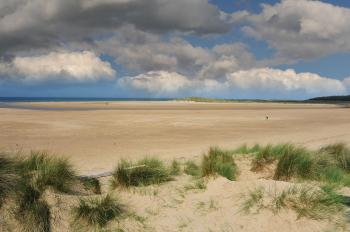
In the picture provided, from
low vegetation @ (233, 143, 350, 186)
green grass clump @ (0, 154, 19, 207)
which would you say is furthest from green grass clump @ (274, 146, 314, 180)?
green grass clump @ (0, 154, 19, 207)

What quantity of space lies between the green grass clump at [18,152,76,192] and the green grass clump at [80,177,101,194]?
0.97 feet

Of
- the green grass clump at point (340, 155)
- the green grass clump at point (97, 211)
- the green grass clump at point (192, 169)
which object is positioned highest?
the green grass clump at point (340, 155)

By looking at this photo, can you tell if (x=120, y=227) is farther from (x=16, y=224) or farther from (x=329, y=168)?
(x=329, y=168)

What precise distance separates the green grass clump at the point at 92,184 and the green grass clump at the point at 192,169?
73.9 inches

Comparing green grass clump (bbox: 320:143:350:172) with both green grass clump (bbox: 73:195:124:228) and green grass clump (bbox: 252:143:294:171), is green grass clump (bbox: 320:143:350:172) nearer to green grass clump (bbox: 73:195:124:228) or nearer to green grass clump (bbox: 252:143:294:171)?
green grass clump (bbox: 252:143:294:171)

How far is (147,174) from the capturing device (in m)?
7.84

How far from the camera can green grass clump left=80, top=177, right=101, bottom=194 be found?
7.45 m

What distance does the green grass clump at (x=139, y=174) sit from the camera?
7578 millimetres

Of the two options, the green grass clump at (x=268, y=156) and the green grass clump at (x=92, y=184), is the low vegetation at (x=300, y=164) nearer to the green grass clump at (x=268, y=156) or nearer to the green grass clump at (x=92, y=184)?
the green grass clump at (x=268, y=156)

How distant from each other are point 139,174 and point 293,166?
9.75 ft

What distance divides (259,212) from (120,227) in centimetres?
203

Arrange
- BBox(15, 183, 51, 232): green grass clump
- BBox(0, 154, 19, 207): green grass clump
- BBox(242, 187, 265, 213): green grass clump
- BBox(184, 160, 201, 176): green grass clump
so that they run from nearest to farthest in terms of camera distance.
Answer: BBox(15, 183, 51, 232): green grass clump
BBox(0, 154, 19, 207): green grass clump
BBox(242, 187, 265, 213): green grass clump
BBox(184, 160, 201, 176): green grass clump

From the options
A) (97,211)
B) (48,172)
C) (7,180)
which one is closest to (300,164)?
(97,211)

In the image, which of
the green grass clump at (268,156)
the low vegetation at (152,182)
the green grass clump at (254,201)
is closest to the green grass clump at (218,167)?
the low vegetation at (152,182)
